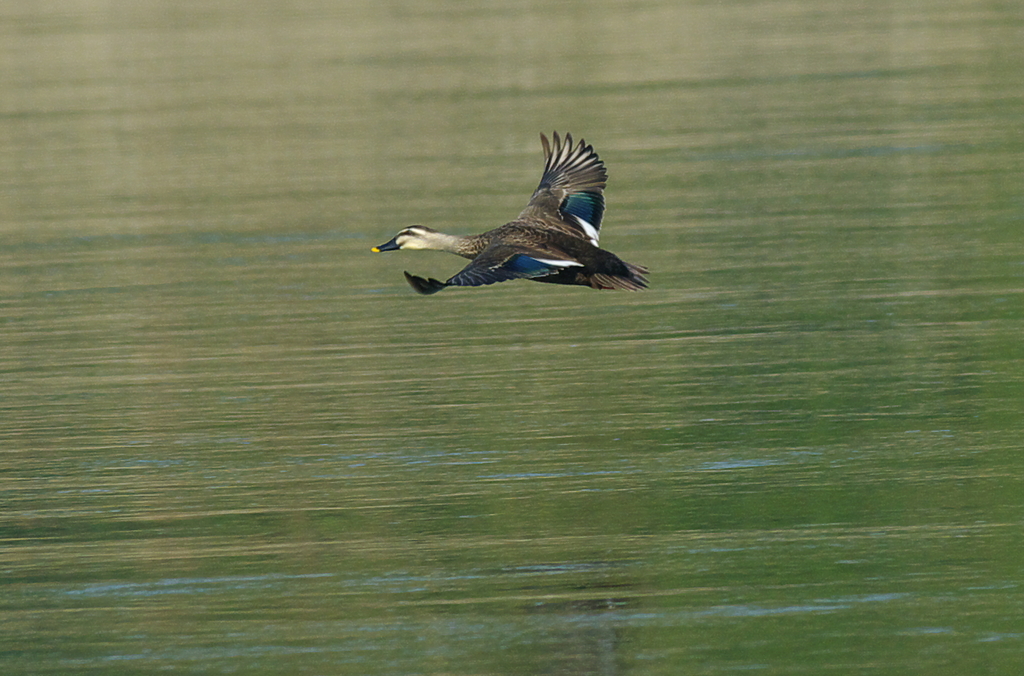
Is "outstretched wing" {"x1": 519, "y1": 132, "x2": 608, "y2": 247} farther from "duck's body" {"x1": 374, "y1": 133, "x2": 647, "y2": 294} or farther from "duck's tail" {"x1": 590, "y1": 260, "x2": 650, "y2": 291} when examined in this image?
"duck's tail" {"x1": 590, "y1": 260, "x2": 650, "y2": 291}

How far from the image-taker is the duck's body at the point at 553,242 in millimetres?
11188

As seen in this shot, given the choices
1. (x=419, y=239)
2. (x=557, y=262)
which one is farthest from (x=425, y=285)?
(x=419, y=239)

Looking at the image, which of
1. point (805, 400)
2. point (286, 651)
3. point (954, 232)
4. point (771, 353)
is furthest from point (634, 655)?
point (954, 232)

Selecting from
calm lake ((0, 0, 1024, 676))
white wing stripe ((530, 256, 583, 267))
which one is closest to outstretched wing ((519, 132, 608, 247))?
calm lake ((0, 0, 1024, 676))

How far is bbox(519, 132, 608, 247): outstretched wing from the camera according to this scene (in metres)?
13.2

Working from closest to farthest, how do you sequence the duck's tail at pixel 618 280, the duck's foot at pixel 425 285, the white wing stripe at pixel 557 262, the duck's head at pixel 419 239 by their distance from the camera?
1. the duck's foot at pixel 425 285
2. the white wing stripe at pixel 557 262
3. the duck's tail at pixel 618 280
4. the duck's head at pixel 419 239

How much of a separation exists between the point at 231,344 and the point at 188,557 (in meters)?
5.58

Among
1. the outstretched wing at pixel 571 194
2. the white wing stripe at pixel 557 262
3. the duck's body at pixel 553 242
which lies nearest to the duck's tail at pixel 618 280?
the duck's body at pixel 553 242

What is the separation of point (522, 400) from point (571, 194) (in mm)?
1792

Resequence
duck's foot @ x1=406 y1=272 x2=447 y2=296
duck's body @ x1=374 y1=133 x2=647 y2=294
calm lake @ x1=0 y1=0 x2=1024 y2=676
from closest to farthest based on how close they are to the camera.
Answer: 1. calm lake @ x1=0 y1=0 x2=1024 y2=676
2. duck's foot @ x1=406 y1=272 x2=447 y2=296
3. duck's body @ x1=374 y1=133 x2=647 y2=294

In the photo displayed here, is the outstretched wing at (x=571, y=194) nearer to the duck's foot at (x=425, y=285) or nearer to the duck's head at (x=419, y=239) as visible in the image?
the duck's head at (x=419, y=239)

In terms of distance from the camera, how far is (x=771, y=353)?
1362 centimetres

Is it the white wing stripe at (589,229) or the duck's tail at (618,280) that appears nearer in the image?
the duck's tail at (618,280)

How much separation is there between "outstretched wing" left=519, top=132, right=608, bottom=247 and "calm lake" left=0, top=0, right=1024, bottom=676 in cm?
104
